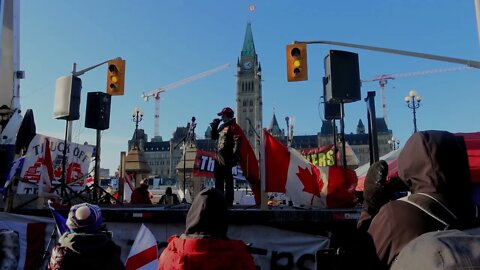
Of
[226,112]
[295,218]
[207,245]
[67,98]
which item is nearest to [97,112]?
[67,98]

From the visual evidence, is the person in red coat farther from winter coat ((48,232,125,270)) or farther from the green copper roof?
the green copper roof

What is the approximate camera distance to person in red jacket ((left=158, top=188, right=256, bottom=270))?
2.86 meters

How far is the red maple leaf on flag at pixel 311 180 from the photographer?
700 cm

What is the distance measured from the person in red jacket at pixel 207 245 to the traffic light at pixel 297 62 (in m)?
10.5

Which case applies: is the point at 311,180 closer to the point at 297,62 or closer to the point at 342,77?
the point at 342,77

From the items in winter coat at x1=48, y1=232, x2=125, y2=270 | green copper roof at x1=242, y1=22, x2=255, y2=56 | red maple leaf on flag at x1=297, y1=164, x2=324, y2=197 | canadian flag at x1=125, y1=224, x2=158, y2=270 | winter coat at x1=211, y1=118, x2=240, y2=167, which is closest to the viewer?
winter coat at x1=48, y1=232, x2=125, y2=270

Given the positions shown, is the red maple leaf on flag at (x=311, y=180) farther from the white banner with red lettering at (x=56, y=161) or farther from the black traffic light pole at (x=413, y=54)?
the black traffic light pole at (x=413, y=54)

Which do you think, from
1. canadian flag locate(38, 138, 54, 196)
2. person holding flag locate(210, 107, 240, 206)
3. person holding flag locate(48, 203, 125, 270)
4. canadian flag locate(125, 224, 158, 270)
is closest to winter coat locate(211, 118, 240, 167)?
person holding flag locate(210, 107, 240, 206)

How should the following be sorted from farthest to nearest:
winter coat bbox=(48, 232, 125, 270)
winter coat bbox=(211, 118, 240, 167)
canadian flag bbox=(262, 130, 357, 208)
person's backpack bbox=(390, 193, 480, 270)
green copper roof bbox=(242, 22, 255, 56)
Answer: green copper roof bbox=(242, 22, 255, 56)
winter coat bbox=(211, 118, 240, 167)
canadian flag bbox=(262, 130, 357, 208)
winter coat bbox=(48, 232, 125, 270)
person's backpack bbox=(390, 193, 480, 270)

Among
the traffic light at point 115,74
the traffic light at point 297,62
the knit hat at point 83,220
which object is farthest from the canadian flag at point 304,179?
the traffic light at point 115,74

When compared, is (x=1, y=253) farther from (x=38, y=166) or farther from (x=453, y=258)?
(x=38, y=166)

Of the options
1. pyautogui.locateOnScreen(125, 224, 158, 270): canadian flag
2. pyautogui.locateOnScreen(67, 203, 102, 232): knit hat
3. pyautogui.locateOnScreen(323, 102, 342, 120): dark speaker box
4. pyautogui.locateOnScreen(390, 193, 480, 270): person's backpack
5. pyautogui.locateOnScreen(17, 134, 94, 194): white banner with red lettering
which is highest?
pyautogui.locateOnScreen(323, 102, 342, 120): dark speaker box

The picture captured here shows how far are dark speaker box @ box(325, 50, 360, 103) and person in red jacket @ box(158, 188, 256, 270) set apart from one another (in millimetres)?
5810

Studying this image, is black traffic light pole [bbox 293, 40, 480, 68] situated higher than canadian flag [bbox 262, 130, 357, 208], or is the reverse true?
black traffic light pole [bbox 293, 40, 480, 68]
